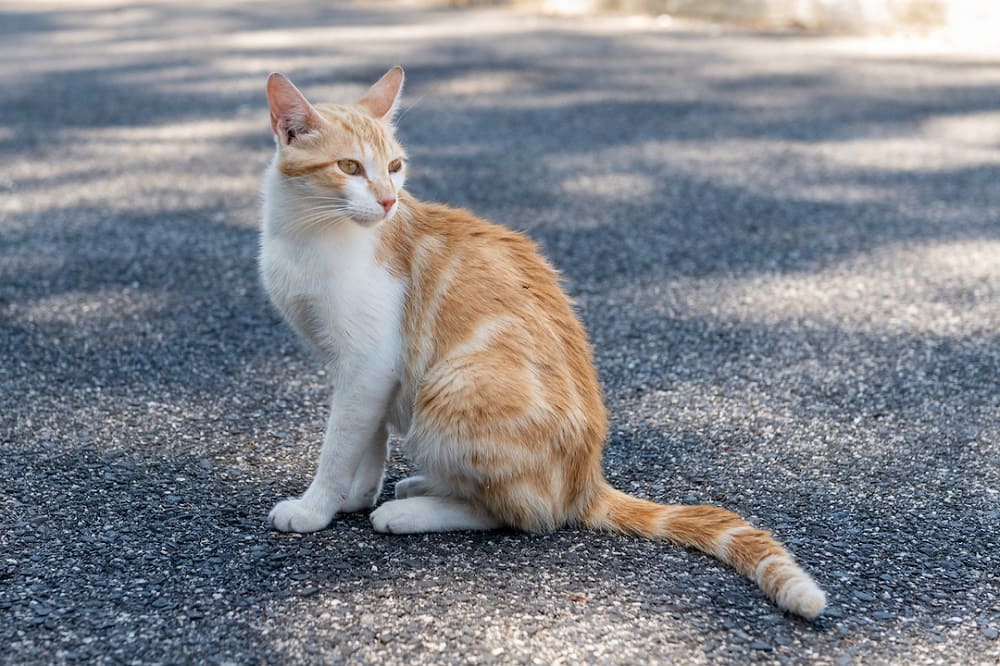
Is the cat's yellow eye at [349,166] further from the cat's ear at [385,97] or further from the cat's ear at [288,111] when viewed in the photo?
the cat's ear at [385,97]

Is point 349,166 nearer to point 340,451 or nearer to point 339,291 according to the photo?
point 339,291

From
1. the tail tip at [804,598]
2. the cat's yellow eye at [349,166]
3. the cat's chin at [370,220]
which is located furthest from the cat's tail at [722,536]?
the cat's yellow eye at [349,166]

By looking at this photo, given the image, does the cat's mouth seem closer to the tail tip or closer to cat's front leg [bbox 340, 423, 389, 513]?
cat's front leg [bbox 340, 423, 389, 513]

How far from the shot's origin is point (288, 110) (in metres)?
2.57

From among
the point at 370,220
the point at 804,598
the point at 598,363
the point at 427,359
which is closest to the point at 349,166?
the point at 370,220

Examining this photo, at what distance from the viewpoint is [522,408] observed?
2523mm

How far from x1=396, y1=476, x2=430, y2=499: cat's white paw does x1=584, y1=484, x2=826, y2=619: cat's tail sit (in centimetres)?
43

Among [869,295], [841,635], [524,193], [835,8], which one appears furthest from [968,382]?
[835,8]

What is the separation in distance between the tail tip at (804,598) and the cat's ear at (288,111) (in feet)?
5.00

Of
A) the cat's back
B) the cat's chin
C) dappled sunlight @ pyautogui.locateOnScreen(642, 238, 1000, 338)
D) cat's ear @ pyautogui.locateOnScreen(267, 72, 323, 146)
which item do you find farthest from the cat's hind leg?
dappled sunlight @ pyautogui.locateOnScreen(642, 238, 1000, 338)

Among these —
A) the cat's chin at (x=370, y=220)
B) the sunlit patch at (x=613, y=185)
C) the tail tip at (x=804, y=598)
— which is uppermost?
the cat's chin at (x=370, y=220)

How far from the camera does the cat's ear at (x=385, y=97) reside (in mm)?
2830

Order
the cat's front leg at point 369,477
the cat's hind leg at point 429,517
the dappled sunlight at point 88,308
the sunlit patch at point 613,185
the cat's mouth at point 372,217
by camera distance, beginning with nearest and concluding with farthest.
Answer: the cat's mouth at point 372,217, the cat's hind leg at point 429,517, the cat's front leg at point 369,477, the dappled sunlight at point 88,308, the sunlit patch at point 613,185

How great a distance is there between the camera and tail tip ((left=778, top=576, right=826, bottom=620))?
2.25m
